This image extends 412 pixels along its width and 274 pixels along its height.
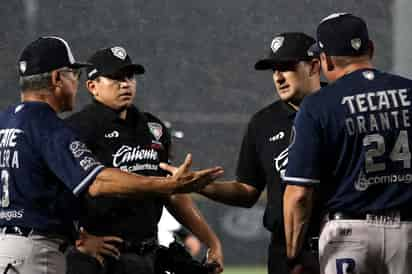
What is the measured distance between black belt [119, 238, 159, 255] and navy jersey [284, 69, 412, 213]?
3.95 feet

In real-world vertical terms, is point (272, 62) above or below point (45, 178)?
above

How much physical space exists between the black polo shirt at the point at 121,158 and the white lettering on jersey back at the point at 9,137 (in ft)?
2.77

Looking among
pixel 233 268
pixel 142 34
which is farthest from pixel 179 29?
pixel 233 268

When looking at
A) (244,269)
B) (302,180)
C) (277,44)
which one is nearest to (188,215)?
(277,44)

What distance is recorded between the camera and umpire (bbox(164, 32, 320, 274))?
5.80 meters

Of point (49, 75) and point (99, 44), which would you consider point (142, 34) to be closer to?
point (99, 44)

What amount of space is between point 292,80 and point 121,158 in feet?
2.82

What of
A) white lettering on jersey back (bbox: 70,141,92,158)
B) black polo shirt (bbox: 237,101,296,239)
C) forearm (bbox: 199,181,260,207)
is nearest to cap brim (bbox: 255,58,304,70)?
black polo shirt (bbox: 237,101,296,239)

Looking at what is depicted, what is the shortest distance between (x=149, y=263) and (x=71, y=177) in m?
1.18

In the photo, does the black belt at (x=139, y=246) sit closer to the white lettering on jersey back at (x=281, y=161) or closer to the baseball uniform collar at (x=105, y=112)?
the baseball uniform collar at (x=105, y=112)

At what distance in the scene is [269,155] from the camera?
5832mm

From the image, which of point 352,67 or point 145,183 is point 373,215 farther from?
point 145,183

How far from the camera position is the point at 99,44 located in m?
9.66

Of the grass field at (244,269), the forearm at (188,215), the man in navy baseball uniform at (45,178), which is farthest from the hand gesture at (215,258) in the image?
the grass field at (244,269)
